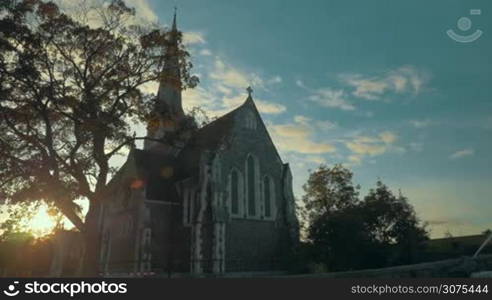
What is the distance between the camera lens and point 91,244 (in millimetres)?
19453

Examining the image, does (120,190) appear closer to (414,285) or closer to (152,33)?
(152,33)

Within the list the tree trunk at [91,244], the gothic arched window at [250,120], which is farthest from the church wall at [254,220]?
the tree trunk at [91,244]

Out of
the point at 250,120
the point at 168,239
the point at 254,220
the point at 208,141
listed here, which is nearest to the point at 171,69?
the point at 208,141

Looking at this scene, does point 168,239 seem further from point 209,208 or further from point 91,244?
point 91,244

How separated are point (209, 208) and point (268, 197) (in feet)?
20.2

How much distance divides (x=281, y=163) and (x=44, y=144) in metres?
18.8

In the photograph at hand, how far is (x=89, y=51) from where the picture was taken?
66.5ft

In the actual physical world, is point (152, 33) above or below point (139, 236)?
above

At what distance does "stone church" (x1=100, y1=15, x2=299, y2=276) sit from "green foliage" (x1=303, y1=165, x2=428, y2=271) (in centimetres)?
379

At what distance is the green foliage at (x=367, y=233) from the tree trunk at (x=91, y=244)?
1429 cm

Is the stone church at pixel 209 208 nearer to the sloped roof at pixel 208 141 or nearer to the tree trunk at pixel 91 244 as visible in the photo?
the sloped roof at pixel 208 141

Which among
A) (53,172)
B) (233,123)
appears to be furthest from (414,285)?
(233,123)

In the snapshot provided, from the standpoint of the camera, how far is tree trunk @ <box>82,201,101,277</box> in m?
18.9

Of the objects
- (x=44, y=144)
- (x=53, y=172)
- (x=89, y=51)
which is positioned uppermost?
(x=89, y=51)
